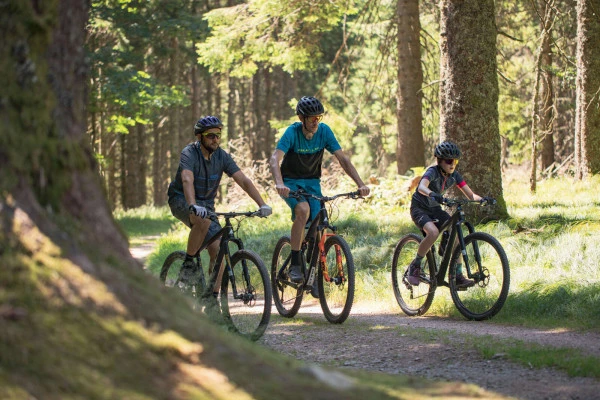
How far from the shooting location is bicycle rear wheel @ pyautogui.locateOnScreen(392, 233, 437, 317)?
9.15 meters

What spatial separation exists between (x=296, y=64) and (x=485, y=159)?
30.1ft

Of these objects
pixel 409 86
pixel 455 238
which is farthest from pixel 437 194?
pixel 409 86

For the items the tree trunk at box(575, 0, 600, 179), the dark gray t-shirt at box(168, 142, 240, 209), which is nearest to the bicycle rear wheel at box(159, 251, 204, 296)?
the dark gray t-shirt at box(168, 142, 240, 209)

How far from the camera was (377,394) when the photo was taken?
3.92m

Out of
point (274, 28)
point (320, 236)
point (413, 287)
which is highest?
point (274, 28)

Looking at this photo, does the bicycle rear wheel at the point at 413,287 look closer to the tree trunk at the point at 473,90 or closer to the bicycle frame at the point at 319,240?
the bicycle frame at the point at 319,240

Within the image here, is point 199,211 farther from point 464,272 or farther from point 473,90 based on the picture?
point 473,90

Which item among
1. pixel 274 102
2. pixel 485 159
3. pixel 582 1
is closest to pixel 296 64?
pixel 582 1

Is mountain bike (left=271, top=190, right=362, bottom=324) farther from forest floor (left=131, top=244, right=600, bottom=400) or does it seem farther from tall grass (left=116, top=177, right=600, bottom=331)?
tall grass (left=116, top=177, right=600, bottom=331)

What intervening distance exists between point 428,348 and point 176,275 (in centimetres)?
318

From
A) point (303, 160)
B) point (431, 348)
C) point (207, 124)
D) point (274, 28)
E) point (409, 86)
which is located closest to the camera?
point (431, 348)

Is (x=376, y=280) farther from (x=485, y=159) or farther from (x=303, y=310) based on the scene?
(x=485, y=159)

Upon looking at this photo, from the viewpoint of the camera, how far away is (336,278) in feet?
27.7

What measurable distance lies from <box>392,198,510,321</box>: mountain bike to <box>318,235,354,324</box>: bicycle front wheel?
41.8 inches
